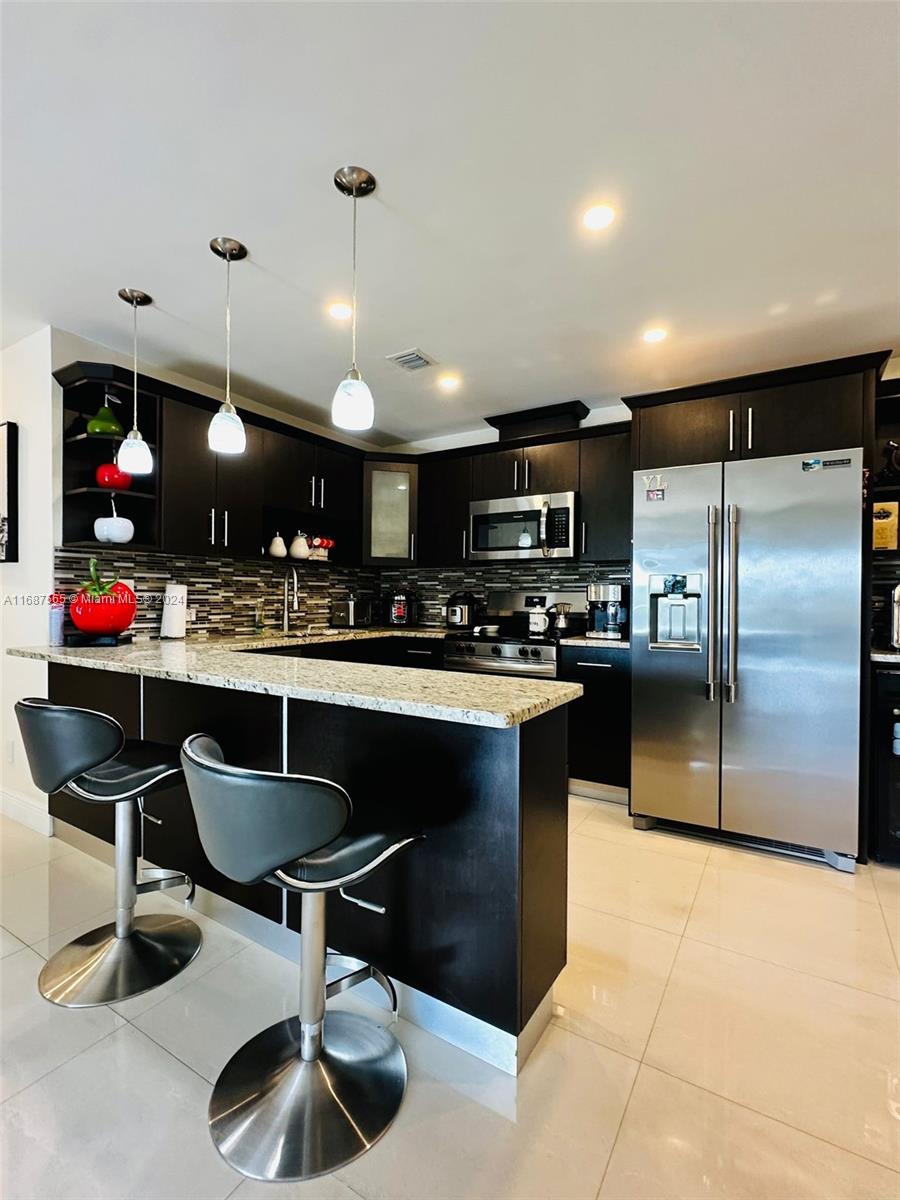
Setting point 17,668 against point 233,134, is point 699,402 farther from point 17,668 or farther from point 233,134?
point 17,668

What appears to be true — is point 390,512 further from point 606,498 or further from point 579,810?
point 579,810

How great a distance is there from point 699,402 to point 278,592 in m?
3.10

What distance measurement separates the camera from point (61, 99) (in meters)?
1.51

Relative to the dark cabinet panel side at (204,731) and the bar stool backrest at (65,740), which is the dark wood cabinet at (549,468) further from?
the bar stool backrest at (65,740)

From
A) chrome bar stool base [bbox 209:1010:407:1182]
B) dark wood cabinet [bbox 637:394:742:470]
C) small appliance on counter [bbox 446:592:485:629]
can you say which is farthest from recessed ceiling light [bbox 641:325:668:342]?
chrome bar stool base [bbox 209:1010:407:1182]

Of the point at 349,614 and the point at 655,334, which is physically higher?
the point at 655,334

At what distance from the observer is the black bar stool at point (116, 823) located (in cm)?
161

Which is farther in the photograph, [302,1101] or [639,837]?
[639,837]

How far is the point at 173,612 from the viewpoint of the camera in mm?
3262

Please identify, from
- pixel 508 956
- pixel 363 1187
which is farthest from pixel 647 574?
pixel 363 1187

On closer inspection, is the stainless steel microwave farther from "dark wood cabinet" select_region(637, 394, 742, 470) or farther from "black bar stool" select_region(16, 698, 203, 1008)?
"black bar stool" select_region(16, 698, 203, 1008)

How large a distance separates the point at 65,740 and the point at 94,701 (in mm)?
967

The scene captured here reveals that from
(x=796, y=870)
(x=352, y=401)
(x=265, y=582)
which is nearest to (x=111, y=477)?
(x=265, y=582)

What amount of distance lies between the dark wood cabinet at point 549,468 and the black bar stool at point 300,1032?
3.02 metres
